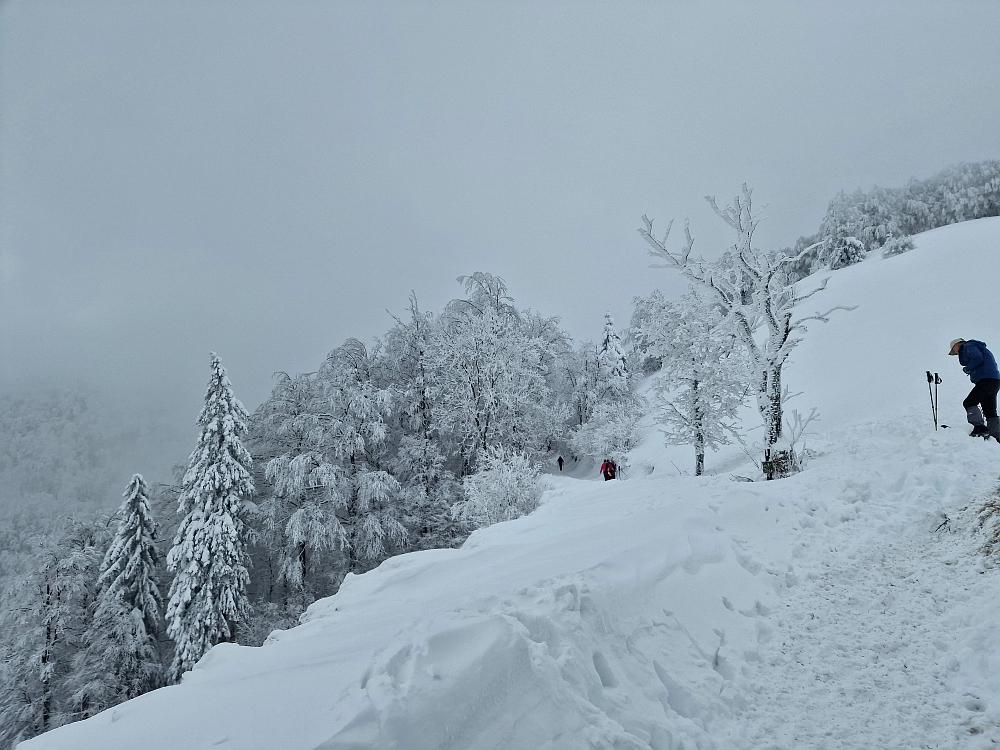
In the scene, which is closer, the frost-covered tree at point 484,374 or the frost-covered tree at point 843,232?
the frost-covered tree at point 484,374

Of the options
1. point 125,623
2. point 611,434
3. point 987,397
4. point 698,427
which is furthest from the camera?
point 611,434

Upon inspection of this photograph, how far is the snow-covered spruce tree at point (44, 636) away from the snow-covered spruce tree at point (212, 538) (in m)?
2.60

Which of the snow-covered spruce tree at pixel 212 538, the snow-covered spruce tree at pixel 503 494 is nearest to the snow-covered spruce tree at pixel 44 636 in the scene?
the snow-covered spruce tree at pixel 212 538

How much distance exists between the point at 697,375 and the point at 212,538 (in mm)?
17016

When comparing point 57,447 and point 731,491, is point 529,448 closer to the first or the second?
point 731,491

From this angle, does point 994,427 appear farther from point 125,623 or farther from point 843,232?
point 843,232

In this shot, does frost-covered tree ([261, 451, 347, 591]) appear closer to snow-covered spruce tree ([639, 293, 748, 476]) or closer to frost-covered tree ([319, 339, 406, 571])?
frost-covered tree ([319, 339, 406, 571])

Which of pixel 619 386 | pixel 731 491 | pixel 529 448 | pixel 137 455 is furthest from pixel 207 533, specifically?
pixel 137 455

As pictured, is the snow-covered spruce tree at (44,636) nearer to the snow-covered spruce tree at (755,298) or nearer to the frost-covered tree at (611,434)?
the snow-covered spruce tree at (755,298)

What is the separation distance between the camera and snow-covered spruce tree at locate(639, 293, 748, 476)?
609 inches

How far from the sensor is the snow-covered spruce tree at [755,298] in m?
10.4

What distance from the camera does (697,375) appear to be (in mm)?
15656

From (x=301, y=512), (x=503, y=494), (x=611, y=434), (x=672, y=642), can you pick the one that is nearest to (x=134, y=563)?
(x=301, y=512)

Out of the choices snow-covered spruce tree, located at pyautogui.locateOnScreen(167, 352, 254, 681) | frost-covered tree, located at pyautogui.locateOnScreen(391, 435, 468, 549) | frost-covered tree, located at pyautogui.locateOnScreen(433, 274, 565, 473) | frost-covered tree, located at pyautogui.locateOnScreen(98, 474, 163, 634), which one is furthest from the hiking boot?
frost-covered tree, located at pyautogui.locateOnScreen(98, 474, 163, 634)
